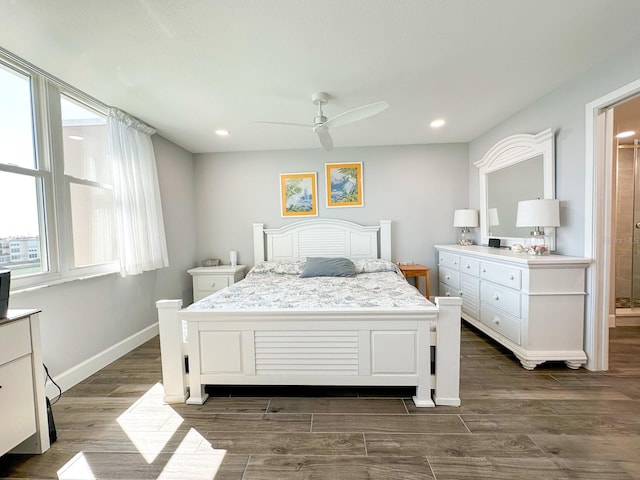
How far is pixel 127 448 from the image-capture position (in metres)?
1.48

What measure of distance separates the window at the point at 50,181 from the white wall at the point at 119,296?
0.16 m

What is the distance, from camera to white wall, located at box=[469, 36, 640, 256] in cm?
197

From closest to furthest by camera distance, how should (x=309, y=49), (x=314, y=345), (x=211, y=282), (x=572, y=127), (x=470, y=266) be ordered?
(x=309, y=49), (x=314, y=345), (x=572, y=127), (x=470, y=266), (x=211, y=282)

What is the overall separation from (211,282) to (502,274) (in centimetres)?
333

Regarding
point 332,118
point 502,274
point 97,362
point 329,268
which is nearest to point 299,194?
point 329,268

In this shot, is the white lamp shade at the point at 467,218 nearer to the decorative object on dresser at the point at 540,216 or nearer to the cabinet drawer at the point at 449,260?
the cabinet drawer at the point at 449,260

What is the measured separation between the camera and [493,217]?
3.30 meters

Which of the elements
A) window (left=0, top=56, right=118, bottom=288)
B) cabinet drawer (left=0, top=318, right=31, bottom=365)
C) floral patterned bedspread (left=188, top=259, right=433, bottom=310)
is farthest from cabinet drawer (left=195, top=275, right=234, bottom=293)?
cabinet drawer (left=0, top=318, right=31, bottom=365)

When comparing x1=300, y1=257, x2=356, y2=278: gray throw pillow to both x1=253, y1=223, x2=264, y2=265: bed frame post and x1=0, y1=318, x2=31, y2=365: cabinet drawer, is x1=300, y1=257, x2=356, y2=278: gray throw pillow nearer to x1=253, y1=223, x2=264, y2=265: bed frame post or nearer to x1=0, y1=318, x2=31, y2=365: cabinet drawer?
x1=253, y1=223, x2=264, y2=265: bed frame post

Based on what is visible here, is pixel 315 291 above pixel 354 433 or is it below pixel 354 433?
above

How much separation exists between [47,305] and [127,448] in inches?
Answer: 49.2

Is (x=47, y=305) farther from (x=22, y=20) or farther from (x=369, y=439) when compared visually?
(x=369, y=439)

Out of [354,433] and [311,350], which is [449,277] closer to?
[311,350]

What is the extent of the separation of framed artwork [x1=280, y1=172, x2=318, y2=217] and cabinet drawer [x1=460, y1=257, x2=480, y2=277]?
2.02 metres
